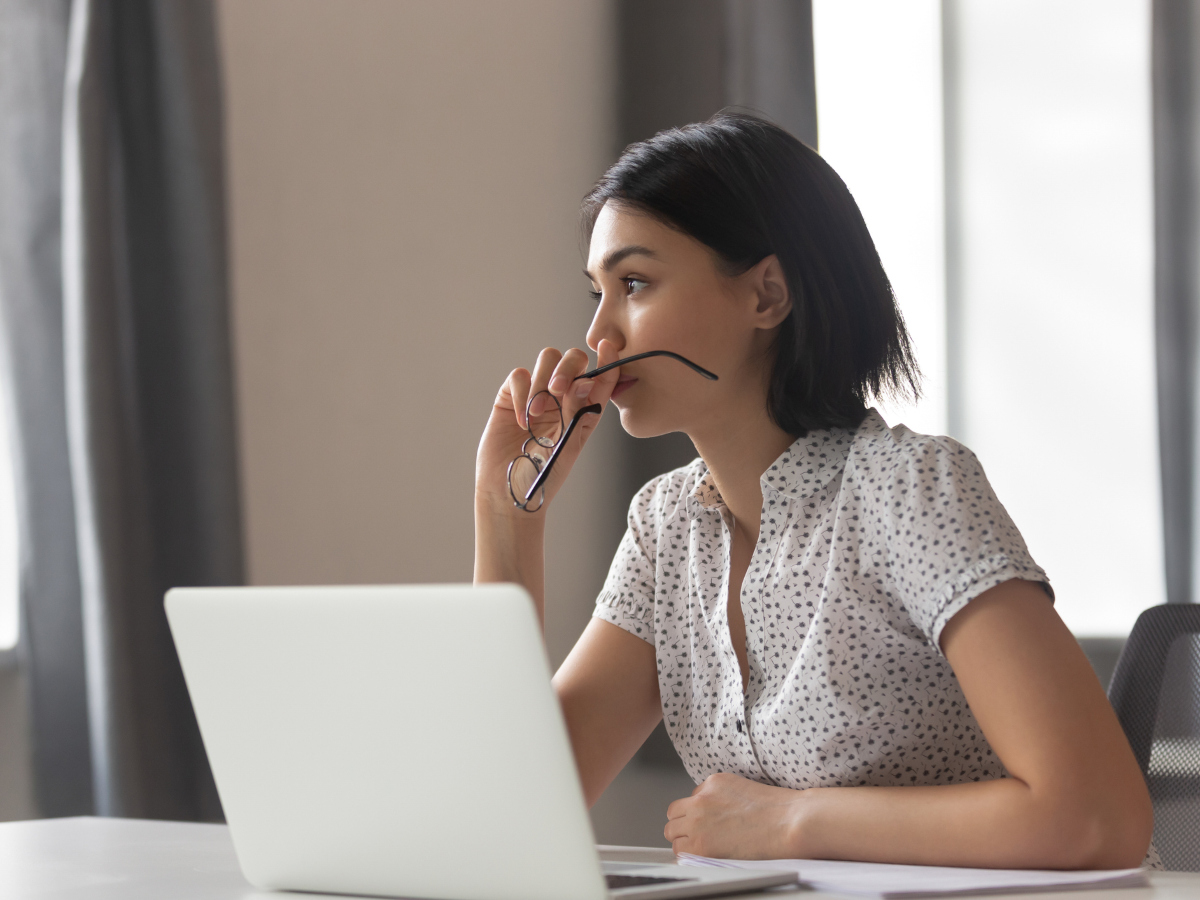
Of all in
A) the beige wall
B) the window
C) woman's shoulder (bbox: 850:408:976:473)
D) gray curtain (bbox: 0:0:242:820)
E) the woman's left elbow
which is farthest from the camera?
the window

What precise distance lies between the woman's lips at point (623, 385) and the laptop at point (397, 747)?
1.79ft

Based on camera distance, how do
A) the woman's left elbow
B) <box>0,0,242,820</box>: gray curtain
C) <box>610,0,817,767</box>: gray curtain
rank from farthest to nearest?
<box>610,0,817,767</box>: gray curtain → <box>0,0,242,820</box>: gray curtain → the woman's left elbow

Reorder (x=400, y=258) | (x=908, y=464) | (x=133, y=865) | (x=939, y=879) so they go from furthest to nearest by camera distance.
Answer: (x=400, y=258)
(x=908, y=464)
(x=133, y=865)
(x=939, y=879)

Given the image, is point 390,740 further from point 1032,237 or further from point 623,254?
point 1032,237

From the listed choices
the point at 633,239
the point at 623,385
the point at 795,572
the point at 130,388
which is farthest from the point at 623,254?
the point at 130,388

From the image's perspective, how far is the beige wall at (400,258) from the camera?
2125 mm

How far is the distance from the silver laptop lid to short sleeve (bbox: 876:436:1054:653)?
0.45 m

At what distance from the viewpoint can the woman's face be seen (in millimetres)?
1188

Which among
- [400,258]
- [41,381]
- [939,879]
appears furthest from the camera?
[400,258]

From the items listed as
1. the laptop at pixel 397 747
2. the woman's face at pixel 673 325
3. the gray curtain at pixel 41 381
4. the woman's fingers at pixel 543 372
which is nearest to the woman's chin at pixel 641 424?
the woman's face at pixel 673 325

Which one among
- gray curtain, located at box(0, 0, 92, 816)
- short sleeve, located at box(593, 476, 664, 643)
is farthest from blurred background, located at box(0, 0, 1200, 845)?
short sleeve, located at box(593, 476, 664, 643)

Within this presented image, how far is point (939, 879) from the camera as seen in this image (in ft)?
2.52

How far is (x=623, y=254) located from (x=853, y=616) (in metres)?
0.42

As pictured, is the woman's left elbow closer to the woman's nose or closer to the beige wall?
the woman's nose
